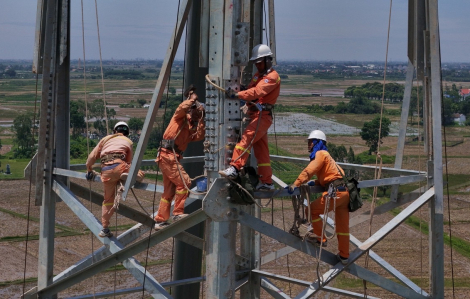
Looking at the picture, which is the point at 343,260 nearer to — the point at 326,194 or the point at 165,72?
the point at 326,194

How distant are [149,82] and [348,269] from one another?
13269 centimetres

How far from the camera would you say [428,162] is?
11836 millimetres

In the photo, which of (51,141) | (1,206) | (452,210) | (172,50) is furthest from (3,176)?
(172,50)

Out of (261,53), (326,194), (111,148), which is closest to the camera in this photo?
(261,53)

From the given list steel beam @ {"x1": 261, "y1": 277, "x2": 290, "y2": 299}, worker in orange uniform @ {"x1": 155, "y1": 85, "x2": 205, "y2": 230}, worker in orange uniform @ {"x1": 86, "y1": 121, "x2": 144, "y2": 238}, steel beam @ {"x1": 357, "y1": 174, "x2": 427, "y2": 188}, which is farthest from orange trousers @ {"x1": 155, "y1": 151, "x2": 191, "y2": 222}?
steel beam @ {"x1": 261, "y1": 277, "x2": 290, "y2": 299}

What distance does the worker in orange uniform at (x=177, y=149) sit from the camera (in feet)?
35.7

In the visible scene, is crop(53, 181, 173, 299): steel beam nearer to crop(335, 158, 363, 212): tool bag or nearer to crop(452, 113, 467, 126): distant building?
crop(335, 158, 363, 212): tool bag

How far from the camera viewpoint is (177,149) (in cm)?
1128

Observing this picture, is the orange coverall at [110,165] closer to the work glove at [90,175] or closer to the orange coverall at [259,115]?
the work glove at [90,175]

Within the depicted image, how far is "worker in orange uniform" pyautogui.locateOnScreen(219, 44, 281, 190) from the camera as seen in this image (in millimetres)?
9344

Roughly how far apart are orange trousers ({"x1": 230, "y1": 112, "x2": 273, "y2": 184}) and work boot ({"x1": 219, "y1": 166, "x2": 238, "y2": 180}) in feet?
0.23

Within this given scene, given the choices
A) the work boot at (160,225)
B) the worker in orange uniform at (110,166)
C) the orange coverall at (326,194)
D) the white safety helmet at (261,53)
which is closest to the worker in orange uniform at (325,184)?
the orange coverall at (326,194)

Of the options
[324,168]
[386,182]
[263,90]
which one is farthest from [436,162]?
[263,90]

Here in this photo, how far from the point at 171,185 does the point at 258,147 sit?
1.64 m
